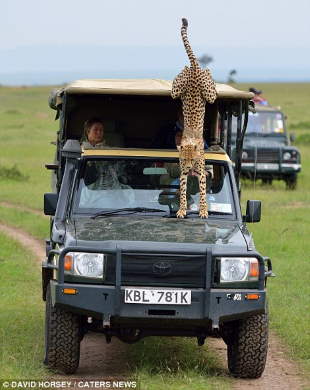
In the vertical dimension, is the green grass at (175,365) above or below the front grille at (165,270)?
below

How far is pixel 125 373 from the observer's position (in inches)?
283

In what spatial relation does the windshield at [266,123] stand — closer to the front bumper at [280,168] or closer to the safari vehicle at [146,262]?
the front bumper at [280,168]

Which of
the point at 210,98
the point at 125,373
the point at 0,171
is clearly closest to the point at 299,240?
the point at 210,98

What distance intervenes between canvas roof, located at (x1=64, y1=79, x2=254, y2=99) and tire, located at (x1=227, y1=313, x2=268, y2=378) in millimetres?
2434

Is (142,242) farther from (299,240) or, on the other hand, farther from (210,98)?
(299,240)

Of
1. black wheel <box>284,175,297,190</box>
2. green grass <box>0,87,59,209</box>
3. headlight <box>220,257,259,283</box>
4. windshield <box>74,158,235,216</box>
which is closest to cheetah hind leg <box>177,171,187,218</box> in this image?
windshield <box>74,158,235,216</box>

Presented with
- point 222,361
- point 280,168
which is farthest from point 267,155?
point 222,361

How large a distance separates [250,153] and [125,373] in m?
14.4

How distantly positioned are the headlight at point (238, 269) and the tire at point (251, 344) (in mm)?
306

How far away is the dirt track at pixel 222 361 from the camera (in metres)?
7.09

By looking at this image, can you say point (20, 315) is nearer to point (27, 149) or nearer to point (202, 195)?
point (202, 195)

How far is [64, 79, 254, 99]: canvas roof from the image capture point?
344 inches

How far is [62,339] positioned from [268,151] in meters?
15.0

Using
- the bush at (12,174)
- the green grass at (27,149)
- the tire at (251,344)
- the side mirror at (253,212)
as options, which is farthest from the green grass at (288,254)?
the bush at (12,174)
